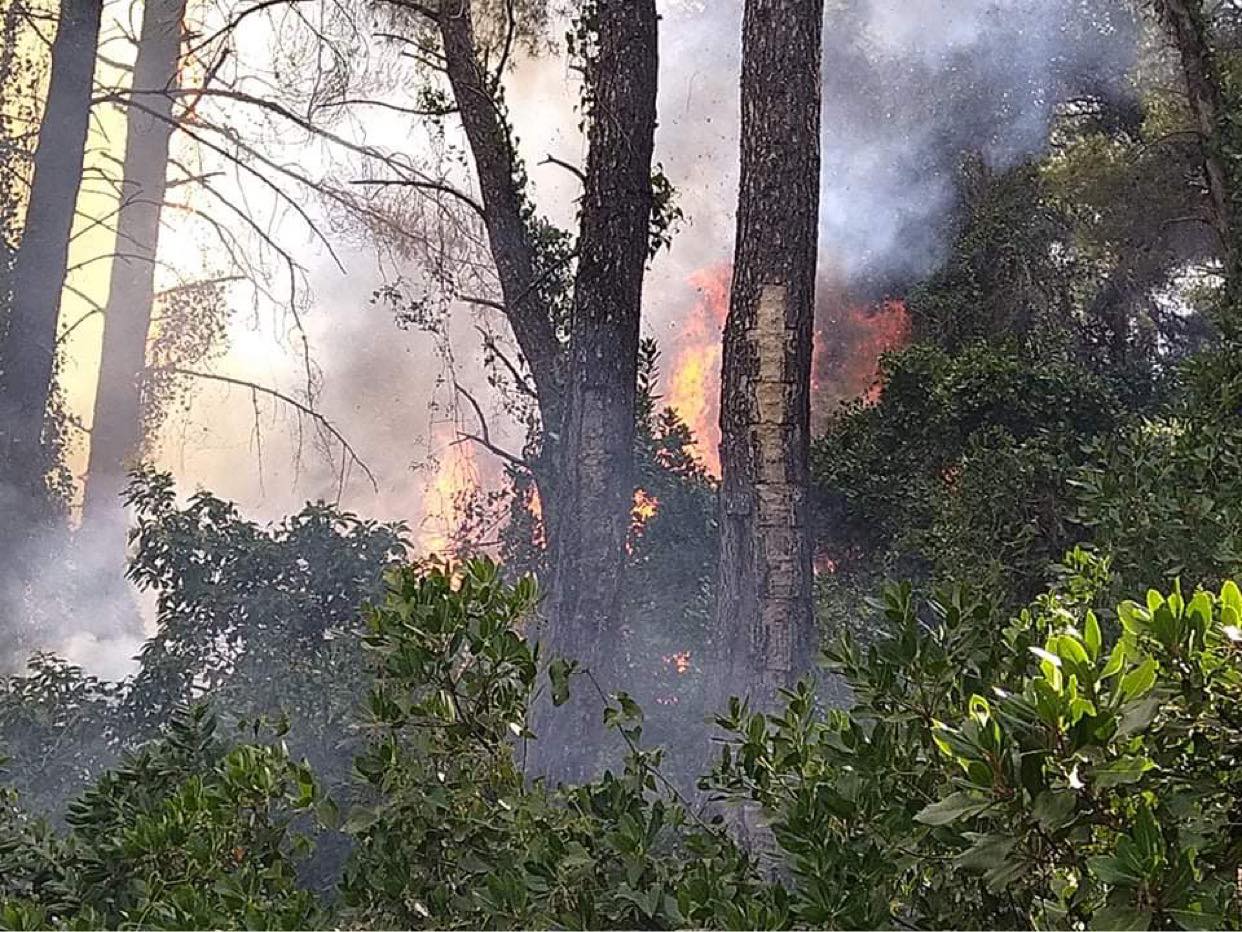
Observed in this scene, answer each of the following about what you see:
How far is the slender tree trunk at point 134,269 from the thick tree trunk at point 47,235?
0.35ft

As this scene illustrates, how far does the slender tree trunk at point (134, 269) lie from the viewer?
8.39 ft

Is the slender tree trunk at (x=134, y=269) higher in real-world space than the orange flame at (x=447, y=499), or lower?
higher

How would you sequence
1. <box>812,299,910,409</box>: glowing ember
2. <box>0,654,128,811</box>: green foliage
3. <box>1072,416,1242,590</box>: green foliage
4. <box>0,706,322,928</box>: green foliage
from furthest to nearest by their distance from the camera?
1. <box>812,299,910,409</box>: glowing ember
2. <box>0,654,128,811</box>: green foliage
3. <box>1072,416,1242,590</box>: green foliage
4. <box>0,706,322,928</box>: green foliage

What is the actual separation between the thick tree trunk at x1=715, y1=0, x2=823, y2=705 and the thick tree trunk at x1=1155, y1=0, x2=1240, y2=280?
889 millimetres

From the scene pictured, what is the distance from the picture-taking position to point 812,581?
2457 mm

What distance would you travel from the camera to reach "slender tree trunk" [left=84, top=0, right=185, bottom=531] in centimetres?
256

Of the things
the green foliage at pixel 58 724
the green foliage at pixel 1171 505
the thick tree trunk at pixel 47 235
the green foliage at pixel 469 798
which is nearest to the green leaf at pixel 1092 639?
the green foliage at pixel 469 798

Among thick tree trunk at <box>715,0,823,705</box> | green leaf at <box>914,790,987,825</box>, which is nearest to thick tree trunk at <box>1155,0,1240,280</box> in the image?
thick tree trunk at <box>715,0,823,705</box>

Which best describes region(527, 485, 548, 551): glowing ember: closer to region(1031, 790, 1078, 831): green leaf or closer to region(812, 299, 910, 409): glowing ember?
region(812, 299, 910, 409): glowing ember

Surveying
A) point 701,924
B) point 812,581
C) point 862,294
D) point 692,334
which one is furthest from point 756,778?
point 862,294

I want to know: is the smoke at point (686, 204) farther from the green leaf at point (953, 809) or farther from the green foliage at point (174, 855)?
the green leaf at point (953, 809)

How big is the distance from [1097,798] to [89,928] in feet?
2.63

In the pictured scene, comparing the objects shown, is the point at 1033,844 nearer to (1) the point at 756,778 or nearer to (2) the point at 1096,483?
(1) the point at 756,778

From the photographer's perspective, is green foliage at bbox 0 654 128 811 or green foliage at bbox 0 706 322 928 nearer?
green foliage at bbox 0 706 322 928
